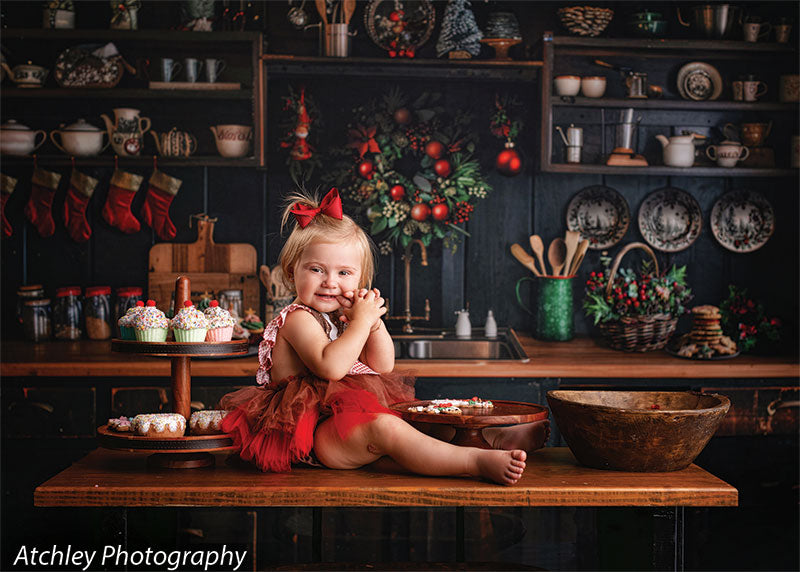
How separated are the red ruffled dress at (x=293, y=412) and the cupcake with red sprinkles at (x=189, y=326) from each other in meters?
0.15

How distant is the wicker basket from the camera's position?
3508 mm

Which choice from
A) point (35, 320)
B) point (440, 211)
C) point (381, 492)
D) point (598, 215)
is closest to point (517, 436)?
point (381, 492)

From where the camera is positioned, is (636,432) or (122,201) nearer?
(636,432)

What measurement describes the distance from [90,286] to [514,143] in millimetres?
2111

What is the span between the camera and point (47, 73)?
3.72 metres

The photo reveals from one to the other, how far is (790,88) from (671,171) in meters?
0.69

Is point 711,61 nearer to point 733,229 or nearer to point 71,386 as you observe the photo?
point 733,229

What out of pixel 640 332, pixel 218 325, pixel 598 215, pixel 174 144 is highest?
pixel 174 144

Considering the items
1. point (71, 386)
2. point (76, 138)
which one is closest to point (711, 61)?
point (76, 138)

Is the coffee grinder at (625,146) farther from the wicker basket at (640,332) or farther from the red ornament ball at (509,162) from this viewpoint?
the wicker basket at (640,332)

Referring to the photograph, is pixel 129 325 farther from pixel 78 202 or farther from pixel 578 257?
pixel 578 257

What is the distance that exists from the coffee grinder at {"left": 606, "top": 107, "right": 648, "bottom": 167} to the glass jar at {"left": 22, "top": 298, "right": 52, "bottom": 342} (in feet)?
8.59

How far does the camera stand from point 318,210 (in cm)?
194

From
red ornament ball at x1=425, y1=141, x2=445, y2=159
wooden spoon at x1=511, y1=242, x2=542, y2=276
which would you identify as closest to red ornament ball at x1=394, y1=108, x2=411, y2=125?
red ornament ball at x1=425, y1=141, x2=445, y2=159
